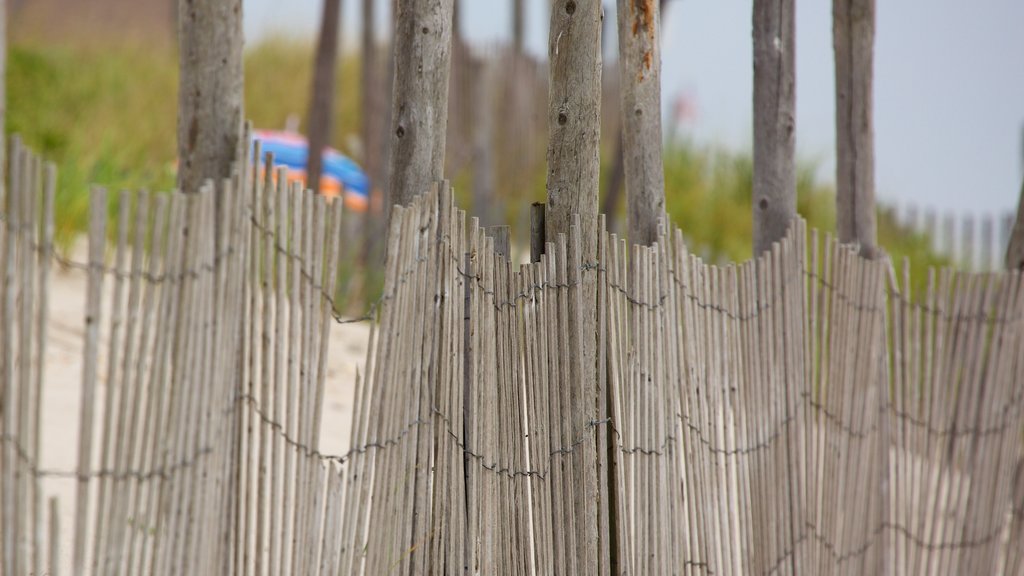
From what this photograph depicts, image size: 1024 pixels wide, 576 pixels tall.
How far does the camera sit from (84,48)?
11.7 m

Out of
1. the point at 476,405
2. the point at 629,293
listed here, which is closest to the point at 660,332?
the point at 629,293

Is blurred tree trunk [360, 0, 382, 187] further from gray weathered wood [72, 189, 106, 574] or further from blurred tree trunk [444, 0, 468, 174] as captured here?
gray weathered wood [72, 189, 106, 574]

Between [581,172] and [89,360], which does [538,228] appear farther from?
[89,360]

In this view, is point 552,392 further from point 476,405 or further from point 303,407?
point 303,407

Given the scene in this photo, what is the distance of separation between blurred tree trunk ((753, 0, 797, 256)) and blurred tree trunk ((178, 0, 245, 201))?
1895 millimetres

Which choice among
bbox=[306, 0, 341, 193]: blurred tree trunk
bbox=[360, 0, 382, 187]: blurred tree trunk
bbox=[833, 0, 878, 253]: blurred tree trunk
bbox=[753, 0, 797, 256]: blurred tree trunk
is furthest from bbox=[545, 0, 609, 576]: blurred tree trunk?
bbox=[360, 0, 382, 187]: blurred tree trunk

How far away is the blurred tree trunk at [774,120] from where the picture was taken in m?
3.46

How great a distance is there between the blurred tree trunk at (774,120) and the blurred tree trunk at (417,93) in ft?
4.39

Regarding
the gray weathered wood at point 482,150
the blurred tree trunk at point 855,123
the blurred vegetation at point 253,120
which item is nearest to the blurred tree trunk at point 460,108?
the gray weathered wood at point 482,150

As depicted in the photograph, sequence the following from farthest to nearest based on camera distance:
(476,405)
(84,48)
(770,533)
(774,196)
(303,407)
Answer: (84,48) → (774,196) → (770,533) → (476,405) → (303,407)

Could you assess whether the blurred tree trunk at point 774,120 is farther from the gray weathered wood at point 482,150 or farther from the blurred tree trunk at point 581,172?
the gray weathered wood at point 482,150

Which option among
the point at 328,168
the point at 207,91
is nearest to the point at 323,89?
the point at 328,168

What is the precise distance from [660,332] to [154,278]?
1429 mm

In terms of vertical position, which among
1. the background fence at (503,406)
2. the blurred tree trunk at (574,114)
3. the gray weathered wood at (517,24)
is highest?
the gray weathered wood at (517,24)
